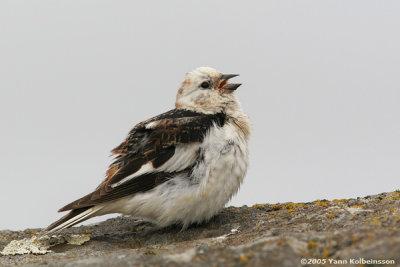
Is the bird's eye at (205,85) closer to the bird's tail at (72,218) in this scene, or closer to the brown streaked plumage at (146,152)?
the brown streaked plumage at (146,152)

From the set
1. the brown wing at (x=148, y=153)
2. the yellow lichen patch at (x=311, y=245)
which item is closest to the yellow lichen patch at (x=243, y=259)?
the yellow lichen patch at (x=311, y=245)

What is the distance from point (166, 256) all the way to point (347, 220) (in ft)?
6.94

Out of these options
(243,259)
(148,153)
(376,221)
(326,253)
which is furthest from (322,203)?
(243,259)

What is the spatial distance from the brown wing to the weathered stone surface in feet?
2.19

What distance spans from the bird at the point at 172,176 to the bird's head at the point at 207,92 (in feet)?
2.21

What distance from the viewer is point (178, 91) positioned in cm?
823

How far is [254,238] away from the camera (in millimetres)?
5547

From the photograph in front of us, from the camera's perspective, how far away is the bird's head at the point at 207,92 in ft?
25.1

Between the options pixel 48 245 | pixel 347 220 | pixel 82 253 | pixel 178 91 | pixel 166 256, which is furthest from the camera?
pixel 178 91

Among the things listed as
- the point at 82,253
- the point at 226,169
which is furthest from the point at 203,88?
the point at 82,253

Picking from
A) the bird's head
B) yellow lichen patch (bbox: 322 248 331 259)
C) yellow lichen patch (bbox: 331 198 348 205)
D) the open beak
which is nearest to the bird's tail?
the bird's head

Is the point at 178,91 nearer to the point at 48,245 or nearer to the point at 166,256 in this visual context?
the point at 48,245

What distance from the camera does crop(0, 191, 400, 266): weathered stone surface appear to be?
4238mm

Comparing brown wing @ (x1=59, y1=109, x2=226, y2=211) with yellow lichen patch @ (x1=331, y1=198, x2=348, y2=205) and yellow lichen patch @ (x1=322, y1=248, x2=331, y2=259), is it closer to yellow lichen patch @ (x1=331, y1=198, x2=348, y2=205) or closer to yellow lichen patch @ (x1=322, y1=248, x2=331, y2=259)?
yellow lichen patch @ (x1=331, y1=198, x2=348, y2=205)
